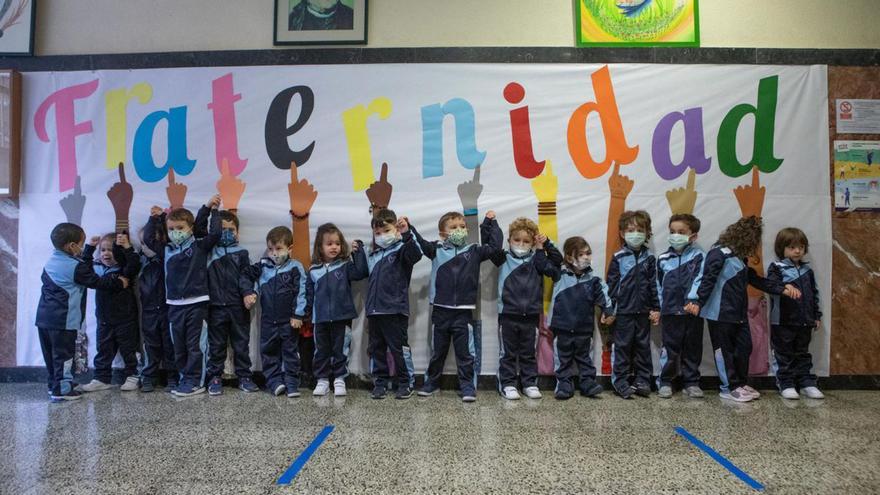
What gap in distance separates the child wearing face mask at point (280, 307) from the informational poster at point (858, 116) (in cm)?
421

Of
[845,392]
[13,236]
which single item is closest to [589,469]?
[845,392]

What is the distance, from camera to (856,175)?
4.04 m

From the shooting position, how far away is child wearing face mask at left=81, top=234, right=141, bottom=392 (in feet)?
12.9

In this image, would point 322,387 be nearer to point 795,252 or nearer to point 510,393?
point 510,393

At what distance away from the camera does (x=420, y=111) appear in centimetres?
409

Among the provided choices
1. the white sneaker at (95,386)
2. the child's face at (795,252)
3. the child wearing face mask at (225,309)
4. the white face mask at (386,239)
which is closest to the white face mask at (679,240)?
the child's face at (795,252)

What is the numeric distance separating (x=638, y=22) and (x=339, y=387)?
3529mm

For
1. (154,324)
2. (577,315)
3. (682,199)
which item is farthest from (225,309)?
(682,199)

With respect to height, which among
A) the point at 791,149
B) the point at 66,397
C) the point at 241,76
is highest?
the point at 241,76

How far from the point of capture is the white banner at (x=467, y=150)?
13.1 feet

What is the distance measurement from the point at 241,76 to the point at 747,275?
4.04 metres

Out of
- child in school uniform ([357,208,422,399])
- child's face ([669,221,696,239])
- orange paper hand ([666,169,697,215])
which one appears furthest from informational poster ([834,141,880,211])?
child in school uniform ([357,208,422,399])

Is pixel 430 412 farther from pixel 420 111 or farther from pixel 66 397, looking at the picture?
pixel 66 397

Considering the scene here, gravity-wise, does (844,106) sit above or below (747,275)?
above
